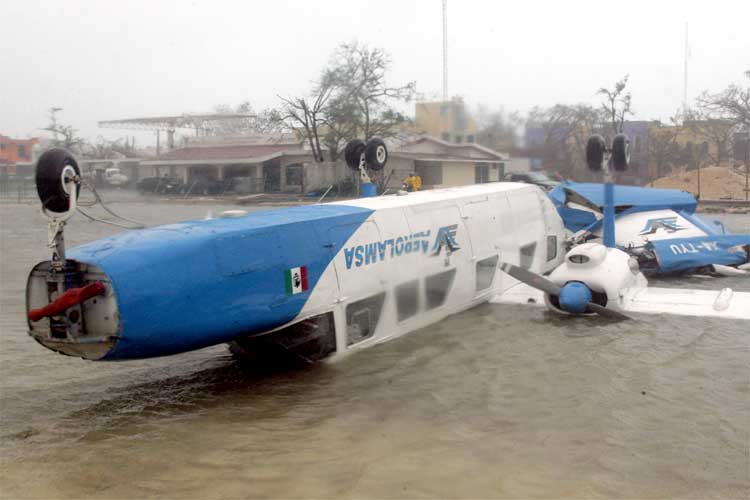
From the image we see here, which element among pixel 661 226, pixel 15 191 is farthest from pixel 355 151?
pixel 15 191

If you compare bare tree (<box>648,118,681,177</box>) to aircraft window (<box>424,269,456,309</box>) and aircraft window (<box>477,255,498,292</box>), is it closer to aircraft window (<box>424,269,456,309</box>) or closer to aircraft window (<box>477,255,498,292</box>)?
aircraft window (<box>477,255,498,292</box>)

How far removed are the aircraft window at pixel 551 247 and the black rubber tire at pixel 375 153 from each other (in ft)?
11.8

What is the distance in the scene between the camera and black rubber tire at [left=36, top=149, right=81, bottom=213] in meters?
5.84

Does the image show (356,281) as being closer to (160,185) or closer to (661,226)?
(160,185)

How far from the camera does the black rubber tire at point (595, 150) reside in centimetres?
1052

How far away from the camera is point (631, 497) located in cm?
492

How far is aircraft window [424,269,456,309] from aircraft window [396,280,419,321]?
9.2 inches

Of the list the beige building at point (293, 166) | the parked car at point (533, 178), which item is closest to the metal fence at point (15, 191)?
the beige building at point (293, 166)

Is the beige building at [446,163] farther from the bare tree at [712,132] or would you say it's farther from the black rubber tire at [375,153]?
the bare tree at [712,132]

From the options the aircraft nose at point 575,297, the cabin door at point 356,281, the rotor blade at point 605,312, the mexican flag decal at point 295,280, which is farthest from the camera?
the aircraft nose at point 575,297

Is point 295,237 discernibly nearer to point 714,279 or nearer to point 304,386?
→ point 304,386

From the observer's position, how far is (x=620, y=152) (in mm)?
10438

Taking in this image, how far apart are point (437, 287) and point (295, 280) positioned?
2571 millimetres

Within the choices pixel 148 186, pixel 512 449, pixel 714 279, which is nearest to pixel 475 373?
pixel 512 449
